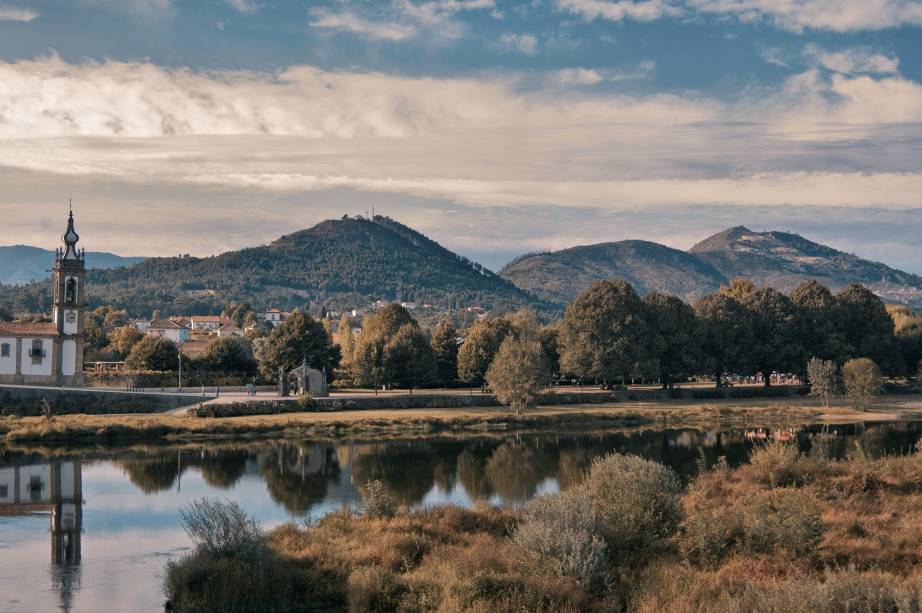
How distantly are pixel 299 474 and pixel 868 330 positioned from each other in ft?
212

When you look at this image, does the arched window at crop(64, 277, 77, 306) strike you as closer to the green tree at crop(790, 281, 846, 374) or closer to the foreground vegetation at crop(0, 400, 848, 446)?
the foreground vegetation at crop(0, 400, 848, 446)

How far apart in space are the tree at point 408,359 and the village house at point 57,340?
75.3 ft

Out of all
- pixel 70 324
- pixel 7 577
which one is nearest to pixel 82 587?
pixel 7 577

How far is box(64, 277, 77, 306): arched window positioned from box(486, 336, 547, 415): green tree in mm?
30263

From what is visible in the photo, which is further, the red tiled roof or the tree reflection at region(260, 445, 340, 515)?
the red tiled roof

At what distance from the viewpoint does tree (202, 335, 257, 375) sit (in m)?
78.6

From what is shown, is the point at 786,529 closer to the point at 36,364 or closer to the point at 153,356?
the point at 36,364

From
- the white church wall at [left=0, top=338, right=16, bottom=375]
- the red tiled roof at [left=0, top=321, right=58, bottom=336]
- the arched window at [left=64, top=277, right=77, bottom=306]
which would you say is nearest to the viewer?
the white church wall at [left=0, top=338, right=16, bottom=375]

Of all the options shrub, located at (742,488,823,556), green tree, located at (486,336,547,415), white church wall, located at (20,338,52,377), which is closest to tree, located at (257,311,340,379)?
green tree, located at (486,336,547,415)

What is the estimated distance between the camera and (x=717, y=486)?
3000 centimetres

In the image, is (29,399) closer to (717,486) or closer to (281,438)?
(281,438)

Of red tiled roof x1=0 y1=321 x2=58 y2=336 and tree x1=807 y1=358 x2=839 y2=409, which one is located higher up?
red tiled roof x1=0 y1=321 x2=58 y2=336

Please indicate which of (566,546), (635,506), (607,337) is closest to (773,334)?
(607,337)

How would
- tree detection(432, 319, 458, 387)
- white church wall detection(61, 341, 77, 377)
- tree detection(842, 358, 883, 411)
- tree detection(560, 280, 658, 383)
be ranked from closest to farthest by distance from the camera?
white church wall detection(61, 341, 77, 377)
tree detection(842, 358, 883, 411)
tree detection(560, 280, 658, 383)
tree detection(432, 319, 458, 387)
